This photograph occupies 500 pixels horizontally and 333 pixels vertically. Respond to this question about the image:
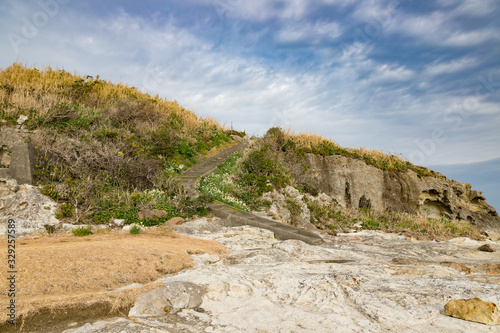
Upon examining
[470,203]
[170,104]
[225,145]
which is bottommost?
[470,203]

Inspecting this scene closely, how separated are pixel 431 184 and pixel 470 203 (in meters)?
3.23

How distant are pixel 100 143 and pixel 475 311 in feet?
37.2

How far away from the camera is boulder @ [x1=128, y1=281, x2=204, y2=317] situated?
10.4 feet

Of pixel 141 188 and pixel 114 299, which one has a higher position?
pixel 141 188

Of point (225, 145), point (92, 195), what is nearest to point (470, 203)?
point (225, 145)

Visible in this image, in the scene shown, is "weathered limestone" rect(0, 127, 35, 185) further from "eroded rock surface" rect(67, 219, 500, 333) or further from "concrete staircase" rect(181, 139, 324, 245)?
"eroded rock surface" rect(67, 219, 500, 333)

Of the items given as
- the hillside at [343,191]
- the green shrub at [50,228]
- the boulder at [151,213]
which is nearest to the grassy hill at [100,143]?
the boulder at [151,213]

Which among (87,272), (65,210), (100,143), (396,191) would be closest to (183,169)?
(100,143)

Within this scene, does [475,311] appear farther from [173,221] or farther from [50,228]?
[50,228]

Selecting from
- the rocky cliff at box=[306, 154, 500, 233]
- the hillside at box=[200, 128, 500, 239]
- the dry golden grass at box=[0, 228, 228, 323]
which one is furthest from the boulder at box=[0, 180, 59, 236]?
the rocky cliff at box=[306, 154, 500, 233]

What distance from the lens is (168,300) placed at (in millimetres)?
3430

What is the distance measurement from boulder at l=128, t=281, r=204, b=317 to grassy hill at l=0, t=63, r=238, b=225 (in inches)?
212

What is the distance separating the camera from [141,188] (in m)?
11.3

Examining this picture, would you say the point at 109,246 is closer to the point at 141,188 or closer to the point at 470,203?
the point at 141,188
